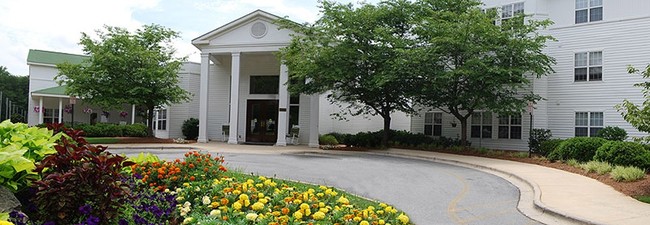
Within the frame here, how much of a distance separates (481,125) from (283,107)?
32.7 ft

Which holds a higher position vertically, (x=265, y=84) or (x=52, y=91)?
(x=265, y=84)

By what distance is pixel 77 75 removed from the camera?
24.5 metres

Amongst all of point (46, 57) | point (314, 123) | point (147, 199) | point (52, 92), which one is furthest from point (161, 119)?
point (147, 199)

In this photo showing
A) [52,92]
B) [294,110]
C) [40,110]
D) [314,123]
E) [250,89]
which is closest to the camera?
[314,123]

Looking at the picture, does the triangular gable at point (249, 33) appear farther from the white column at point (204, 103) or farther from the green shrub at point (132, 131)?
the green shrub at point (132, 131)

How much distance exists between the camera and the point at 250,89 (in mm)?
28172

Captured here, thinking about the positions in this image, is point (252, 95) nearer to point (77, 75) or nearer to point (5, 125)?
point (77, 75)

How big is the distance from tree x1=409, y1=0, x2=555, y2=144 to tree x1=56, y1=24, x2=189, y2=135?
508 inches

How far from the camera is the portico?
25.1 metres

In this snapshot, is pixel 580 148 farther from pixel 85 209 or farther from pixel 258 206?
pixel 85 209

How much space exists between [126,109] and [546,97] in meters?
27.8

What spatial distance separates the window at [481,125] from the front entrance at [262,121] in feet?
34.4

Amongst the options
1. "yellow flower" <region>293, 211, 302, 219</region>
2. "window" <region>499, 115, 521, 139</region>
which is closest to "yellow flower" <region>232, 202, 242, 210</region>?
"yellow flower" <region>293, 211, 302, 219</region>

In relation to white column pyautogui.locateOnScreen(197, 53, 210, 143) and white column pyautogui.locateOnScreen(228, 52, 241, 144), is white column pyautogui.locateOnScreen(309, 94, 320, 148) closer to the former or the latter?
white column pyautogui.locateOnScreen(228, 52, 241, 144)
